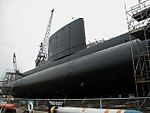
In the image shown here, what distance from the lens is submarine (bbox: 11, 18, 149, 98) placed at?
630 inches

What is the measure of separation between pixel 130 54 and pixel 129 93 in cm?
272

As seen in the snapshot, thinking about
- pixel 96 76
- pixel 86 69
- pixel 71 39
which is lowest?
pixel 96 76

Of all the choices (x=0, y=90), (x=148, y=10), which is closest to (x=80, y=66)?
(x=148, y=10)

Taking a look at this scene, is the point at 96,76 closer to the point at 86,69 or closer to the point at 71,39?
the point at 86,69

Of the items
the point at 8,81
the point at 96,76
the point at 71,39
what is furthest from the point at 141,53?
the point at 8,81

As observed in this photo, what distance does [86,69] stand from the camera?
1919 cm

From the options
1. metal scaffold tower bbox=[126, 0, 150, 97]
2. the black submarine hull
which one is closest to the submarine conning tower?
the black submarine hull

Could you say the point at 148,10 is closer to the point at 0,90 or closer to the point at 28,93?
the point at 28,93

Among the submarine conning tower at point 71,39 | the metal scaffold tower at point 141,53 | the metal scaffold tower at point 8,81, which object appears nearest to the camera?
the metal scaffold tower at point 141,53

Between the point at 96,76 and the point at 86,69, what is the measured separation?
4.91 ft

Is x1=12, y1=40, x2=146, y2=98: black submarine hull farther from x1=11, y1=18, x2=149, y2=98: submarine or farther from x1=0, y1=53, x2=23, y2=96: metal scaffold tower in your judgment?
x1=0, y1=53, x2=23, y2=96: metal scaffold tower

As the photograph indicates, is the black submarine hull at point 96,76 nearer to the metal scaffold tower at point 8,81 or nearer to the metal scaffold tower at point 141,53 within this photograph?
the metal scaffold tower at point 141,53

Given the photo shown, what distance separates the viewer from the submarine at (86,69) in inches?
630

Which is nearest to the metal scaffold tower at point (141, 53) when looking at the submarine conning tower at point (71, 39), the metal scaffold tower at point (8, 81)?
the submarine conning tower at point (71, 39)
